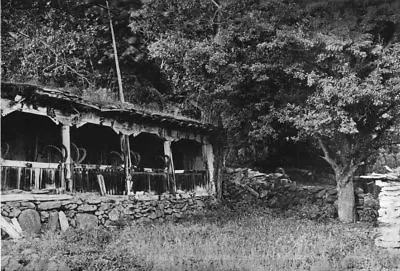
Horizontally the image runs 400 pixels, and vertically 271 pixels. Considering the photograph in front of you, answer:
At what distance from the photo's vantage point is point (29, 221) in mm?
12227

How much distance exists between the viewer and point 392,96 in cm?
1555

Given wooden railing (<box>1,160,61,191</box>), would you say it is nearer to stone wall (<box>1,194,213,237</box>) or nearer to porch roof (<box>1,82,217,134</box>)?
stone wall (<box>1,194,213,237</box>)

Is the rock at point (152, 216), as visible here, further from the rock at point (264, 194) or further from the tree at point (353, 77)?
the rock at point (264, 194)

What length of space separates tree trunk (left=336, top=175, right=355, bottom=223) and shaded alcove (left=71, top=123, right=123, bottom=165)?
9163mm

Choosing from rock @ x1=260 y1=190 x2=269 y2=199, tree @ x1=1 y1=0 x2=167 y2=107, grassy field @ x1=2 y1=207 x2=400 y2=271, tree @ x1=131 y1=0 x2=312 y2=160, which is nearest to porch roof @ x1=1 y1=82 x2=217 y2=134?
tree @ x1=131 y1=0 x2=312 y2=160

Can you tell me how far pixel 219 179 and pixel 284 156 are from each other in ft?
24.1

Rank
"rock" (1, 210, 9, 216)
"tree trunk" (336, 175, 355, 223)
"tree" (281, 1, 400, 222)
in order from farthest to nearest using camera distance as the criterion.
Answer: "tree trunk" (336, 175, 355, 223) < "tree" (281, 1, 400, 222) < "rock" (1, 210, 9, 216)

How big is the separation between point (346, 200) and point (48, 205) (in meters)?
11.8

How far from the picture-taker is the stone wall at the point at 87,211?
12.2 meters

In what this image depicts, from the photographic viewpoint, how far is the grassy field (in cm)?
1006

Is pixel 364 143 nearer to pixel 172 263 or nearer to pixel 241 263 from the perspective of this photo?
pixel 241 263

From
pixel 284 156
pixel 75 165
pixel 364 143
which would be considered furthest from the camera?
pixel 284 156

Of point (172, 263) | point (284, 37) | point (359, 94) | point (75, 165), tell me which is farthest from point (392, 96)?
point (75, 165)

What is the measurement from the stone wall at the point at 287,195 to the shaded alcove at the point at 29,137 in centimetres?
882
